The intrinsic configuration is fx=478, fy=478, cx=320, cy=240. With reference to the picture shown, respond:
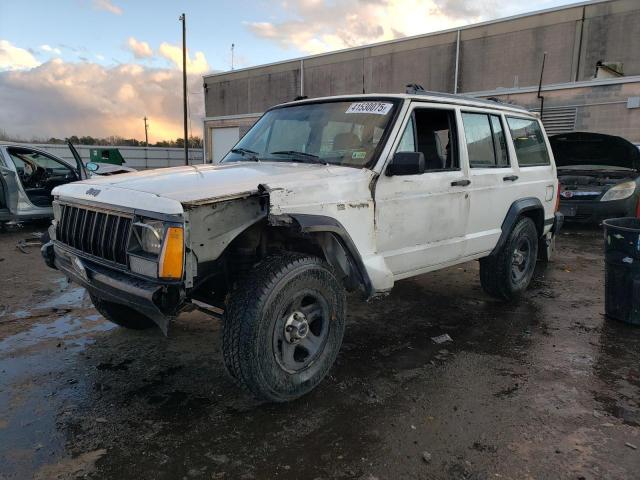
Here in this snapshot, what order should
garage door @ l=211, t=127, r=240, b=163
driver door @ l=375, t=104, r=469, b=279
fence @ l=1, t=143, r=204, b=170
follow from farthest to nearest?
garage door @ l=211, t=127, r=240, b=163 → fence @ l=1, t=143, r=204, b=170 → driver door @ l=375, t=104, r=469, b=279

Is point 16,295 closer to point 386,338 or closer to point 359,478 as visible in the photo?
point 386,338

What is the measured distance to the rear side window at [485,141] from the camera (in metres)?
4.39

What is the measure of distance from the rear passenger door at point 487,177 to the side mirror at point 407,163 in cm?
112

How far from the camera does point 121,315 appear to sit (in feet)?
13.3

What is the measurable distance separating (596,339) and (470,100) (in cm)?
243

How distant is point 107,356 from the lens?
12.2 ft

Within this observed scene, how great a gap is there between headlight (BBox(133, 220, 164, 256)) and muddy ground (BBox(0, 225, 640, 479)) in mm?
1028

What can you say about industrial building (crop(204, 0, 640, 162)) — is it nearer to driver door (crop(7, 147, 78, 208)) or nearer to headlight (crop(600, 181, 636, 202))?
headlight (crop(600, 181, 636, 202))

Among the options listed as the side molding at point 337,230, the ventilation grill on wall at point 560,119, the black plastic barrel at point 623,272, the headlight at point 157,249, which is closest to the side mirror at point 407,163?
the side molding at point 337,230

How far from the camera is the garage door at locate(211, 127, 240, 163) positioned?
27734 mm

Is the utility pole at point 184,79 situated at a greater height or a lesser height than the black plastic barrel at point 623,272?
→ greater

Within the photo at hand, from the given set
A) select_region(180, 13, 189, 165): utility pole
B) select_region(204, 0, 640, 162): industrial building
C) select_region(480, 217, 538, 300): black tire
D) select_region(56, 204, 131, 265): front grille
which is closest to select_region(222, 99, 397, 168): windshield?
select_region(56, 204, 131, 265): front grille

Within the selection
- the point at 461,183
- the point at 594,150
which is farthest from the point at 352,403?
the point at 594,150

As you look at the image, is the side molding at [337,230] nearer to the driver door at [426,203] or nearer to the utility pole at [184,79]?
the driver door at [426,203]
